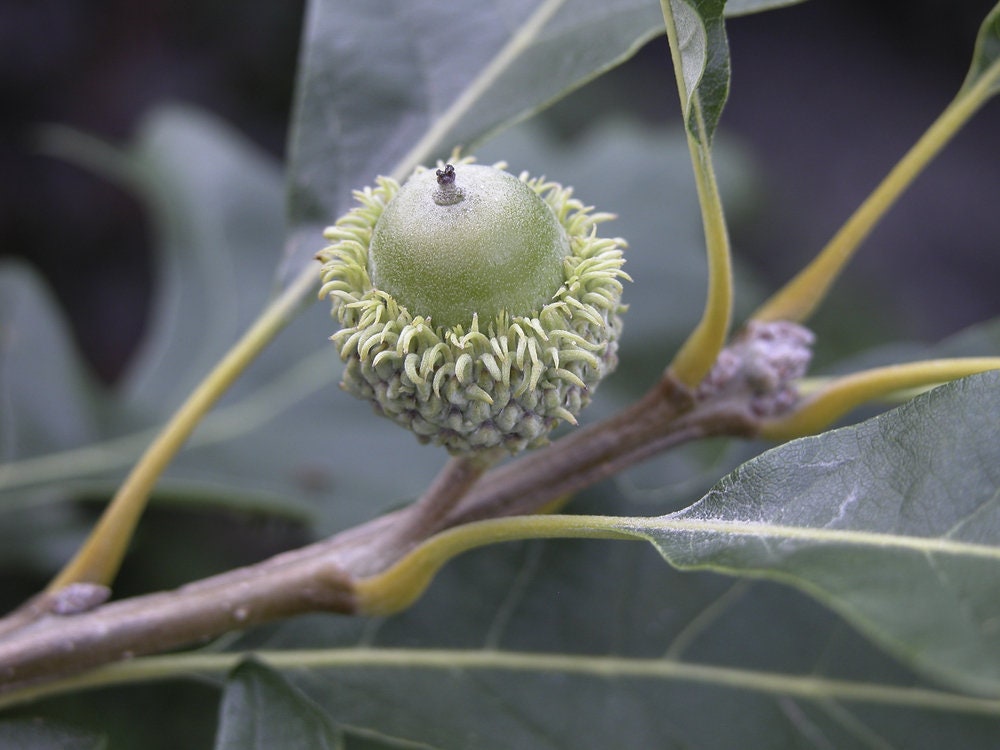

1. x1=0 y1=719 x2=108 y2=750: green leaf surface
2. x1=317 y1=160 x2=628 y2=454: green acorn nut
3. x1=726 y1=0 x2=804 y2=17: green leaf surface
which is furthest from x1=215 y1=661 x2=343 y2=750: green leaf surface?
x1=726 y1=0 x2=804 y2=17: green leaf surface

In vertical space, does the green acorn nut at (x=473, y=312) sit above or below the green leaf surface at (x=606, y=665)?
above

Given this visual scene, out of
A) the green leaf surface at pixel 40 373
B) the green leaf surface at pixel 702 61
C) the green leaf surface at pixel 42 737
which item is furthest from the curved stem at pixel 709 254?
the green leaf surface at pixel 40 373

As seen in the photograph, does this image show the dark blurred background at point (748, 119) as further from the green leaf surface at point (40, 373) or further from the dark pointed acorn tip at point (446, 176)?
the dark pointed acorn tip at point (446, 176)

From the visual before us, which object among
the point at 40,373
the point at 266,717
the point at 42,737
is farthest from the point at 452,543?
the point at 40,373

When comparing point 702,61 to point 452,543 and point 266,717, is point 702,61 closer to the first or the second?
point 452,543

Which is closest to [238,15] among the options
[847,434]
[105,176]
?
[105,176]
